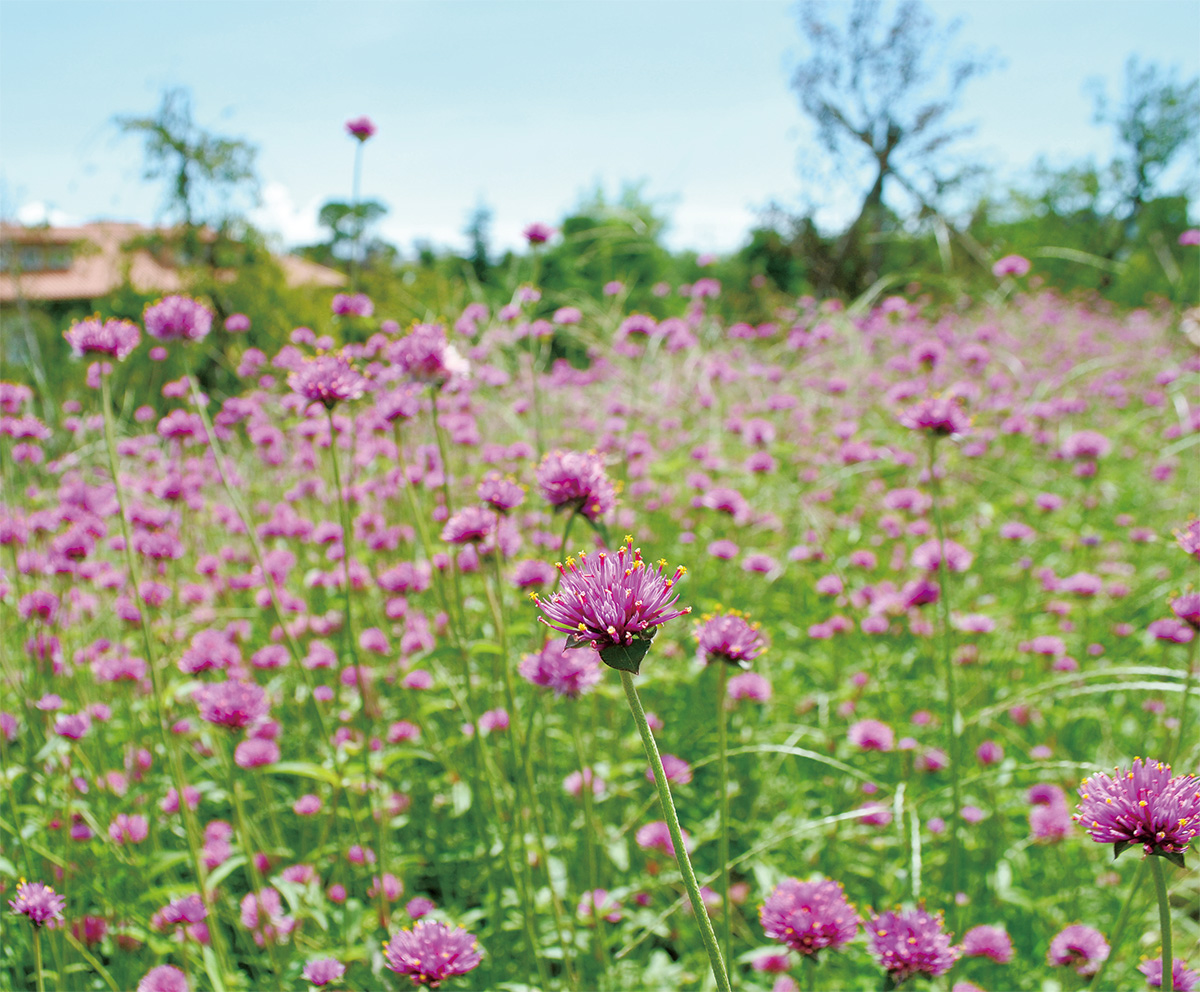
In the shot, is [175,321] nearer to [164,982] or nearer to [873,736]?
[164,982]

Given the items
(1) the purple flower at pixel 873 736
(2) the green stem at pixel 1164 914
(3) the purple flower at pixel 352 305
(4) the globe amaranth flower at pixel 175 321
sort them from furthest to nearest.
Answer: (3) the purple flower at pixel 352 305
(1) the purple flower at pixel 873 736
(4) the globe amaranth flower at pixel 175 321
(2) the green stem at pixel 1164 914

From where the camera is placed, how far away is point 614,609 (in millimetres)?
757

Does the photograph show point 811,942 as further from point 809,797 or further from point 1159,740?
point 1159,740

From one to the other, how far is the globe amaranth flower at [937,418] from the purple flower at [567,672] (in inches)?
34.4

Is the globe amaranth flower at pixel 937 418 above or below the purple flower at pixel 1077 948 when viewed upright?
above

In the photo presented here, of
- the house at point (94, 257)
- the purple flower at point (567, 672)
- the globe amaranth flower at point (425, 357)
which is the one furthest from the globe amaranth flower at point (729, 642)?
the house at point (94, 257)

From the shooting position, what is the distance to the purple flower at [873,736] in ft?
6.68

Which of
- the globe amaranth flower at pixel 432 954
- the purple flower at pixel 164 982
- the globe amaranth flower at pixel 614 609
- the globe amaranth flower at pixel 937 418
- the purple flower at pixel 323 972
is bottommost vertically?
the purple flower at pixel 164 982

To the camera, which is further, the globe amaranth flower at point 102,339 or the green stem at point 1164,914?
the globe amaranth flower at point 102,339

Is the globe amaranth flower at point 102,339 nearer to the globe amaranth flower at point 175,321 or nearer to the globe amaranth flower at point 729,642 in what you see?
the globe amaranth flower at point 175,321

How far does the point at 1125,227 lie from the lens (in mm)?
31875

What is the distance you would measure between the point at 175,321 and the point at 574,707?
1349mm

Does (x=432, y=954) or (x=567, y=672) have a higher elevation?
(x=567, y=672)

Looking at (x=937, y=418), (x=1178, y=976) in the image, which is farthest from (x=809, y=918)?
(x=937, y=418)
